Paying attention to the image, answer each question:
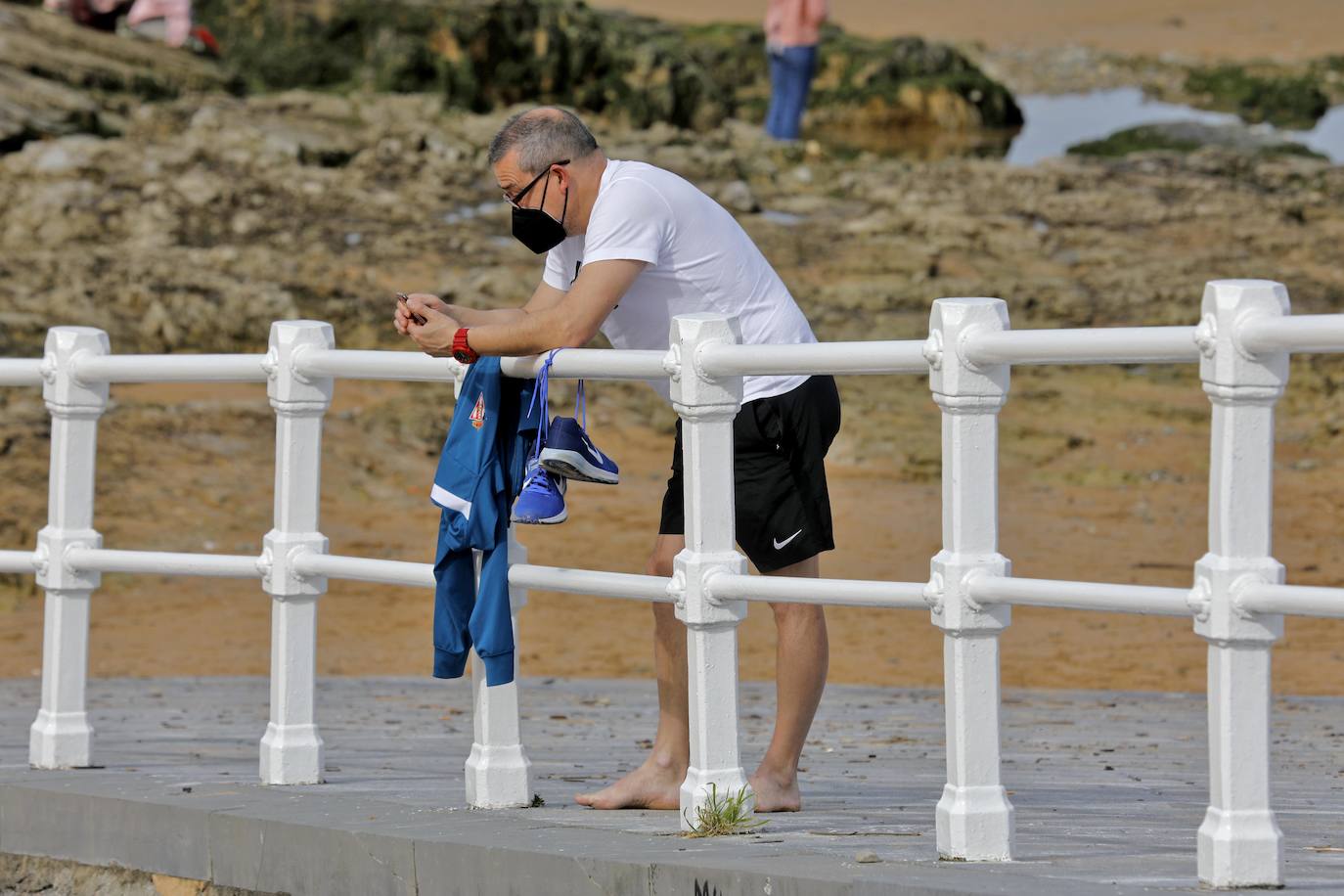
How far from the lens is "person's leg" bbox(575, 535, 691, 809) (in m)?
5.47

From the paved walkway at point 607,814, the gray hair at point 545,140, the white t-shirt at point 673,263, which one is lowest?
the paved walkway at point 607,814

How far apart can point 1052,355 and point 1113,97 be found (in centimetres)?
4661

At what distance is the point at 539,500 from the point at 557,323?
43cm

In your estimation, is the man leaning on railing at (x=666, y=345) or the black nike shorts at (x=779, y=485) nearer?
the man leaning on railing at (x=666, y=345)

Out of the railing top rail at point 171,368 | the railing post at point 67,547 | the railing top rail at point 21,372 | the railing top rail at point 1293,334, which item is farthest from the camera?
the railing top rail at point 21,372

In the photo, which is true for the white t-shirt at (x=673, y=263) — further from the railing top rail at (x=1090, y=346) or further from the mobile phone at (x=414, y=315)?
the railing top rail at (x=1090, y=346)

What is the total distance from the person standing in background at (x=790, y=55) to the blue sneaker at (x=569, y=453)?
2334 cm

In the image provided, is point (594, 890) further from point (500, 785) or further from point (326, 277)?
point (326, 277)

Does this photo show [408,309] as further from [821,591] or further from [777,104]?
[777,104]

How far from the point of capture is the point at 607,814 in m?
5.36

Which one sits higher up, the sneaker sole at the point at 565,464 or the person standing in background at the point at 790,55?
the person standing in background at the point at 790,55

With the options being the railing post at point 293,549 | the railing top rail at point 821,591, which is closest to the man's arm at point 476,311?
the railing post at point 293,549

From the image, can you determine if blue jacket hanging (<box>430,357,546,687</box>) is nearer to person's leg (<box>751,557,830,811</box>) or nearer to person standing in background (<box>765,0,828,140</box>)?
person's leg (<box>751,557,830,811</box>)

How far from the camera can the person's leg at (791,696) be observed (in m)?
5.38
